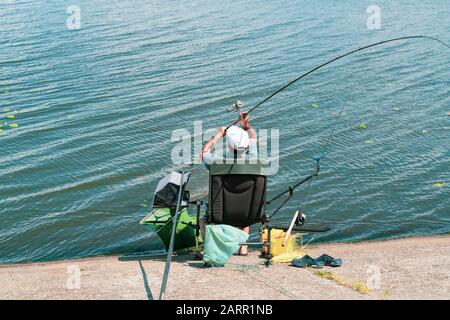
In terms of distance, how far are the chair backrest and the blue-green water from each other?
2.19 ft

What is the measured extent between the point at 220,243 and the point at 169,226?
4.51 ft

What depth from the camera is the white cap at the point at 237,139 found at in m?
7.36

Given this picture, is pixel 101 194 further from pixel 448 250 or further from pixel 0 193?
pixel 448 250

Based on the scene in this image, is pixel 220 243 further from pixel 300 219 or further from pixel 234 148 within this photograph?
pixel 300 219

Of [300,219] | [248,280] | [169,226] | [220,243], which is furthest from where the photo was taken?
[169,226]

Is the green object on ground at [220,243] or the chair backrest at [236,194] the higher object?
the chair backrest at [236,194]

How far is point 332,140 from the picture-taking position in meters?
14.7

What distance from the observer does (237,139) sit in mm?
7379

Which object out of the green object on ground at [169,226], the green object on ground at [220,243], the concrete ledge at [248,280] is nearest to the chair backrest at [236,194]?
the green object on ground at [220,243]

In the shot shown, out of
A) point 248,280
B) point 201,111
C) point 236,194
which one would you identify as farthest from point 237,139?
point 201,111

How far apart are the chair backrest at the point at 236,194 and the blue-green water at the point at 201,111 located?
2.19 ft

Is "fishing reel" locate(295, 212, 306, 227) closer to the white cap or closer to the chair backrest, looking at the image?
the chair backrest

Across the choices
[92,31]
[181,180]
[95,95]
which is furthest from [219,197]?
[92,31]

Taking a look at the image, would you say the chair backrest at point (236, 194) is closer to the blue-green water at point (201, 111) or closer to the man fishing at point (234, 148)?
the man fishing at point (234, 148)
